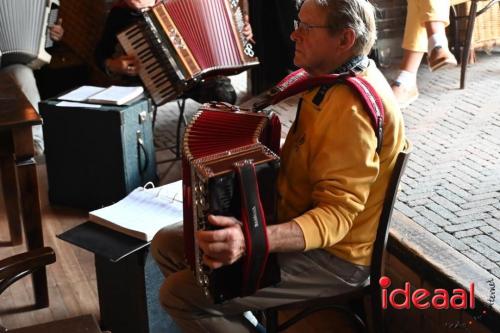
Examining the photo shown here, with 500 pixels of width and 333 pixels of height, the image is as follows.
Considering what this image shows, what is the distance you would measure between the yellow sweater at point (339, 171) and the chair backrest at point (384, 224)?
2cm

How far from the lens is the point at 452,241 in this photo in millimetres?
2303

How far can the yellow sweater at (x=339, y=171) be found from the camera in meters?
1.59

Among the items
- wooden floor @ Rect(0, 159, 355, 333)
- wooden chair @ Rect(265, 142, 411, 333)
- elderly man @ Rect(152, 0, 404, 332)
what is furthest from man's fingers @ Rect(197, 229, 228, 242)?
wooden floor @ Rect(0, 159, 355, 333)

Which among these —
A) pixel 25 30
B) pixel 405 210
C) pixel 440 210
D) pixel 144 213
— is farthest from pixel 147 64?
pixel 440 210

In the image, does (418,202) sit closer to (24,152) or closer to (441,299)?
(441,299)

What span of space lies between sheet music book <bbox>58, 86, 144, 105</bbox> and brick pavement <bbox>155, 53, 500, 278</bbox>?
2.56 ft

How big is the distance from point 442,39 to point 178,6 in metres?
1.36

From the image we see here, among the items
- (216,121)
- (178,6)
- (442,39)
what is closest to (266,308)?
(216,121)

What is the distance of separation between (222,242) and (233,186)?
120 millimetres

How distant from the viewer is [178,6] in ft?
9.67

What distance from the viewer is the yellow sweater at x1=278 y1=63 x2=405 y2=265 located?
159 centimetres

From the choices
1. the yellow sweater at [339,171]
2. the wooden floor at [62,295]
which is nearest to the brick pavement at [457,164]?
the wooden floor at [62,295]

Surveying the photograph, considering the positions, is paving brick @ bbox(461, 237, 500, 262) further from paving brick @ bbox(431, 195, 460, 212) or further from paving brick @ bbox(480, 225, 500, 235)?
paving brick @ bbox(431, 195, 460, 212)

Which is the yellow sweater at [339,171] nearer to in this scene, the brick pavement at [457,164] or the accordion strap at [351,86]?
the accordion strap at [351,86]
